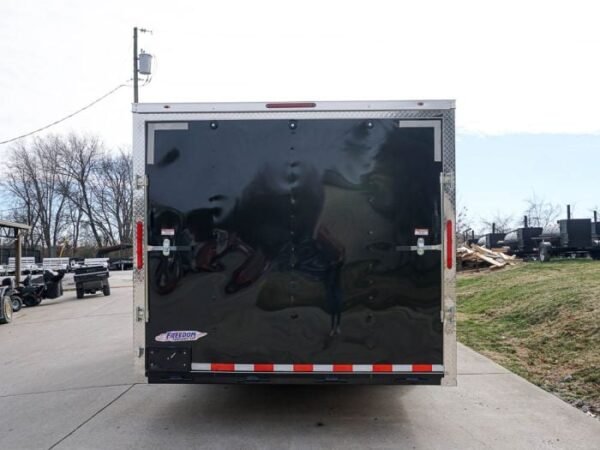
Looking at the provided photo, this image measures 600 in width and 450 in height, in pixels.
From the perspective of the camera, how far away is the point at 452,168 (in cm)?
411

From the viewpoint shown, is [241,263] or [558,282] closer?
[241,263]

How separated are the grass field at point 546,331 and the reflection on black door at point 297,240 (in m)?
2.59

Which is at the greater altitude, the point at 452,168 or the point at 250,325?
the point at 452,168

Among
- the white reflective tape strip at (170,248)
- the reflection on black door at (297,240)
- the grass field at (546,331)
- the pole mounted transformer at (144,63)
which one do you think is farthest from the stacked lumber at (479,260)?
the white reflective tape strip at (170,248)

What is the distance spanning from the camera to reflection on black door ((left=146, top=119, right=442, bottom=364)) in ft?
13.6

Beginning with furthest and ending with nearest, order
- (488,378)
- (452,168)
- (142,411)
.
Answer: (488,378) → (142,411) → (452,168)

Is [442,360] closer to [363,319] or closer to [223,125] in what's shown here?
[363,319]

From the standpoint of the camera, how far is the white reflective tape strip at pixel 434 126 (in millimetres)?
4129

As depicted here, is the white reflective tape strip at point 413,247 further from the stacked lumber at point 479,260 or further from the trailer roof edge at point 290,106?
the stacked lumber at point 479,260

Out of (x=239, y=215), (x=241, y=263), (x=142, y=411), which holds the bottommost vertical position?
(x=142, y=411)

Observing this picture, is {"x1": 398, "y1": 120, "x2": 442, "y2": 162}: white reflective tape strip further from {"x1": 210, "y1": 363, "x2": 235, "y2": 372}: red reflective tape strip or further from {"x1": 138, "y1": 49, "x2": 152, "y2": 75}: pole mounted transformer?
{"x1": 138, "y1": 49, "x2": 152, "y2": 75}: pole mounted transformer

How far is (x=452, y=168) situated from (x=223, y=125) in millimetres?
1953

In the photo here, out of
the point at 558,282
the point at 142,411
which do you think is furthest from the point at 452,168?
the point at 558,282

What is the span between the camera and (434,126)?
13.6 feet
